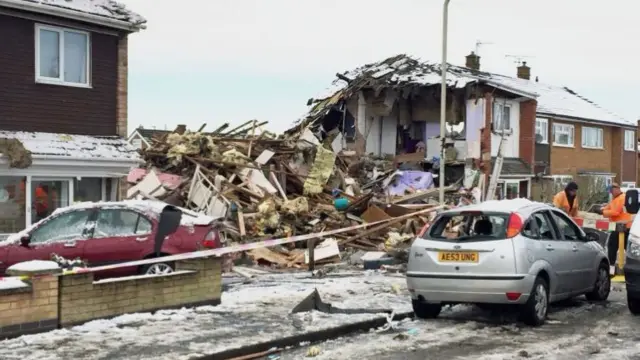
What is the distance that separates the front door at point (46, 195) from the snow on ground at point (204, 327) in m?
5.25

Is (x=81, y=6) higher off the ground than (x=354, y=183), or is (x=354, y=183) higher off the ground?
(x=81, y=6)

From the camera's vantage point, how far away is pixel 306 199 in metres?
21.0

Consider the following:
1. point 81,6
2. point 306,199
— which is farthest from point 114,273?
point 306,199

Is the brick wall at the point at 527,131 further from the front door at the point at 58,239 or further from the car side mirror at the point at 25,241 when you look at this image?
the car side mirror at the point at 25,241

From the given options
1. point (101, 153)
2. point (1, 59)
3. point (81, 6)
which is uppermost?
point (81, 6)

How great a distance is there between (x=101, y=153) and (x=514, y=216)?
955 centimetres

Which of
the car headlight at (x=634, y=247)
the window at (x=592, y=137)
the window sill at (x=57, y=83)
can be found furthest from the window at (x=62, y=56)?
the window at (x=592, y=137)

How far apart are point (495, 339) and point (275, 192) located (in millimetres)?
12456

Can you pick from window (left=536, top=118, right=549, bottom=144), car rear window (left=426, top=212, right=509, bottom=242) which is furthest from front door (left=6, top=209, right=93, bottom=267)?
window (left=536, top=118, right=549, bottom=144)

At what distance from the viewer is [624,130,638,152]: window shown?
4312 centimetres

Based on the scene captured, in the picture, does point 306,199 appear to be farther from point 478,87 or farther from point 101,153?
point 478,87

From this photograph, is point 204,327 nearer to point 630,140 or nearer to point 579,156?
point 579,156

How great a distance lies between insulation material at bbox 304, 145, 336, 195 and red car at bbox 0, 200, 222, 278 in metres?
9.50

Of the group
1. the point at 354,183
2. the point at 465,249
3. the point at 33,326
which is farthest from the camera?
the point at 354,183
